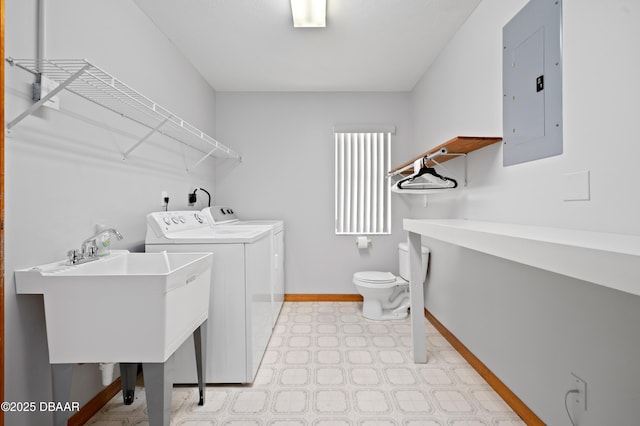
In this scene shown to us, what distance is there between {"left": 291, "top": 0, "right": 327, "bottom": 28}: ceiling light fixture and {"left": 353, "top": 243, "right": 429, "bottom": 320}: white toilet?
208cm

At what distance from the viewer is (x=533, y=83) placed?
1.47 metres

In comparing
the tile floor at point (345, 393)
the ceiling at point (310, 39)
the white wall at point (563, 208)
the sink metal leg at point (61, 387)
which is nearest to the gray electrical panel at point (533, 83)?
the white wall at point (563, 208)

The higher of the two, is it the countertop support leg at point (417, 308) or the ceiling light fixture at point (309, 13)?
the ceiling light fixture at point (309, 13)

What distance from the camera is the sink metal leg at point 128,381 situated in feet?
5.52

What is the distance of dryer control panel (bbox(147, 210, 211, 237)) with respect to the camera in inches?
71.9

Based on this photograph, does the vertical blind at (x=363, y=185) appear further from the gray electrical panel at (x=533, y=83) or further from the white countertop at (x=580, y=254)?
the white countertop at (x=580, y=254)

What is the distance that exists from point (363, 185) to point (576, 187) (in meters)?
2.40

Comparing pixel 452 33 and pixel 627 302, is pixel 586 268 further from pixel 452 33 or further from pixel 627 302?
pixel 452 33

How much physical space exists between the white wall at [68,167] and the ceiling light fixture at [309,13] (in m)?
1.02

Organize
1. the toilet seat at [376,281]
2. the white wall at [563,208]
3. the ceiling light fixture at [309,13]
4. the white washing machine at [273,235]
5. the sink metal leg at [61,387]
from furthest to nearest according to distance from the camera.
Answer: the toilet seat at [376,281], the white washing machine at [273,235], the ceiling light fixture at [309,13], the sink metal leg at [61,387], the white wall at [563,208]

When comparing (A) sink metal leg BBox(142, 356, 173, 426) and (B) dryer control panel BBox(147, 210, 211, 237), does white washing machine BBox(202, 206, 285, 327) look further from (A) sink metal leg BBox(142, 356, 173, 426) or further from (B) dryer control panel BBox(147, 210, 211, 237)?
(A) sink metal leg BBox(142, 356, 173, 426)

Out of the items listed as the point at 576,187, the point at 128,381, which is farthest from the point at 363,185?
the point at 128,381

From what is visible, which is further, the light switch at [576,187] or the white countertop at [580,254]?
the light switch at [576,187]

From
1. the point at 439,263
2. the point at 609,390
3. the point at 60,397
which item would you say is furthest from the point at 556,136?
the point at 60,397
